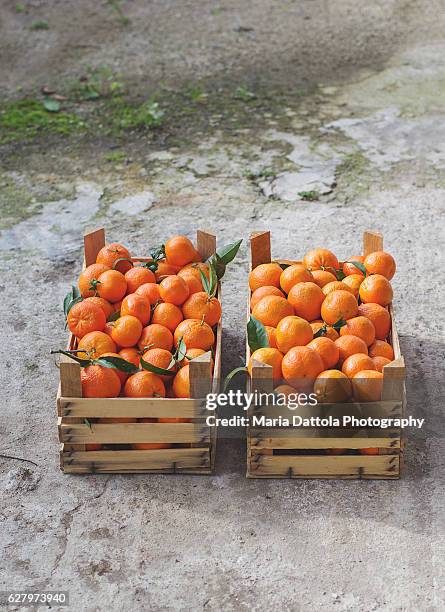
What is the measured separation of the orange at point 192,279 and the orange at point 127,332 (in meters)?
0.35

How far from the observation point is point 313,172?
213 inches

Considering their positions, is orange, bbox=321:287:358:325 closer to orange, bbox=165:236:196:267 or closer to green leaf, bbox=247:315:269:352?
green leaf, bbox=247:315:269:352

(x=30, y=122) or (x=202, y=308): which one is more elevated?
(x=202, y=308)

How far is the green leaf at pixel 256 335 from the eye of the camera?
3.09 metres

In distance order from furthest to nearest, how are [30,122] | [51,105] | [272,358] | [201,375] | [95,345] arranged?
[51,105] < [30,122] < [95,345] < [272,358] < [201,375]

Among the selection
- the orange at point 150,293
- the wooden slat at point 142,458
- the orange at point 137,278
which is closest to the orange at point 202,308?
the orange at point 150,293

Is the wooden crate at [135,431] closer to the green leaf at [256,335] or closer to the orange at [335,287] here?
the green leaf at [256,335]

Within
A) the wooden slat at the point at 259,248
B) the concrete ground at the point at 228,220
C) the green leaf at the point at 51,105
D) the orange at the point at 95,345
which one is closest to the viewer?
the concrete ground at the point at 228,220

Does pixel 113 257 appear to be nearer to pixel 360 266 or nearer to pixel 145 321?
pixel 145 321

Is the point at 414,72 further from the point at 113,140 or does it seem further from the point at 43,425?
the point at 43,425

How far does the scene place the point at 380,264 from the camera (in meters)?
→ 3.51

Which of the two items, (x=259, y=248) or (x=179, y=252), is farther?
(x=259, y=248)

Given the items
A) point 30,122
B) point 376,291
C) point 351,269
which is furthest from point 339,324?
point 30,122

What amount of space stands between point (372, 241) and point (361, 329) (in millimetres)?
706
